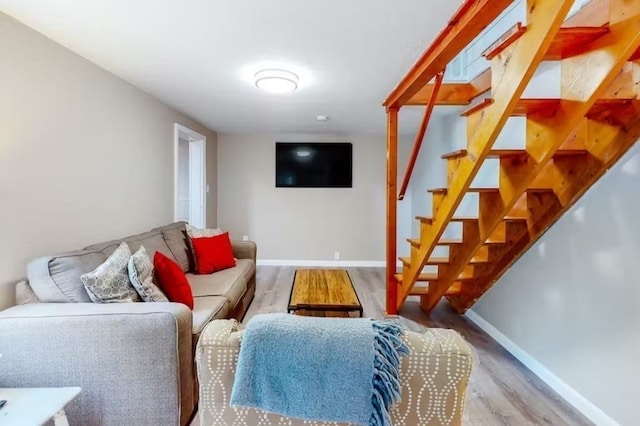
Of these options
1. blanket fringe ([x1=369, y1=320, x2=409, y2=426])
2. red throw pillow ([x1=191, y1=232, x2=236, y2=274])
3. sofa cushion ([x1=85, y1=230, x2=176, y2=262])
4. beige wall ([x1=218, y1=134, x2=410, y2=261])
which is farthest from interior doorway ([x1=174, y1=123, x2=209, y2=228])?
blanket fringe ([x1=369, y1=320, x2=409, y2=426])

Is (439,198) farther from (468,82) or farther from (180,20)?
(180,20)

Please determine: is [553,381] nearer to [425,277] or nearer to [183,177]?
[425,277]

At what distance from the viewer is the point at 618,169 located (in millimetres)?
1759

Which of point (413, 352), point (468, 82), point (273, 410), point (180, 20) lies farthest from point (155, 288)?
point (468, 82)

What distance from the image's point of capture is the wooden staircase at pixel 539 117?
139 centimetres

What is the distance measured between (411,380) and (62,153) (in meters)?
2.50

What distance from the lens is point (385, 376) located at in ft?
2.89

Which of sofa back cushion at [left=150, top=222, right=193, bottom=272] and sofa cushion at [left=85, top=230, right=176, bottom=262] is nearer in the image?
sofa cushion at [left=85, top=230, right=176, bottom=262]

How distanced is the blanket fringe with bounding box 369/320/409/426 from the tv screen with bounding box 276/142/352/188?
15.3 ft

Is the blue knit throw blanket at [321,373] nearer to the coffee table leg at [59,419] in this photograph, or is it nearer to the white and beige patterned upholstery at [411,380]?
the white and beige patterned upholstery at [411,380]

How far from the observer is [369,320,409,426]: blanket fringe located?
880 mm

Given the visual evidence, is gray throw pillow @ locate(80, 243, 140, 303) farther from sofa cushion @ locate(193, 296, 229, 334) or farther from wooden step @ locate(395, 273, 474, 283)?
wooden step @ locate(395, 273, 474, 283)

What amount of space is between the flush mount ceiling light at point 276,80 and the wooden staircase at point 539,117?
84 cm

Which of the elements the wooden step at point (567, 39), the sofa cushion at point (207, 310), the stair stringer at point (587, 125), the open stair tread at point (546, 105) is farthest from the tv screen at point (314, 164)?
the wooden step at point (567, 39)
